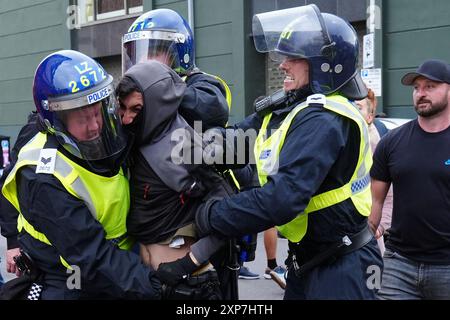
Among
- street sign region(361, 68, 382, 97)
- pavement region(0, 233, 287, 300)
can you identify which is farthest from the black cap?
street sign region(361, 68, 382, 97)

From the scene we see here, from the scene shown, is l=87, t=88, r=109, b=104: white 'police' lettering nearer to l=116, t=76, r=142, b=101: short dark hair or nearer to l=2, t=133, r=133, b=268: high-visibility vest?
l=116, t=76, r=142, b=101: short dark hair

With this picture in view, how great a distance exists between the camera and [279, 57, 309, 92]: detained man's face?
8.06 ft

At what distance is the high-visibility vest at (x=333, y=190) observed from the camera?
2283mm

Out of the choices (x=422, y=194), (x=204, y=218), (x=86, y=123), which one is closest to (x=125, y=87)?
(x=86, y=123)

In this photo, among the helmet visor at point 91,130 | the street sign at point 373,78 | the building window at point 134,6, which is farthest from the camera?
the building window at point 134,6

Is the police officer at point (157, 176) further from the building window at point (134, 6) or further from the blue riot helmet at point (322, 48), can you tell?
the building window at point (134, 6)

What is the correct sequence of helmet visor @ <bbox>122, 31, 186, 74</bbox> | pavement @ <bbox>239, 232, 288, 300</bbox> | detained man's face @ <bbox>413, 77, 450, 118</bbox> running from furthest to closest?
pavement @ <bbox>239, 232, 288, 300</bbox> → detained man's face @ <bbox>413, 77, 450, 118</bbox> → helmet visor @ <bbox>122, 31, 186, 74</bbox>

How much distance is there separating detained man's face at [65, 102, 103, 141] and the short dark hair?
0.13 m

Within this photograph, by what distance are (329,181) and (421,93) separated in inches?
60.6

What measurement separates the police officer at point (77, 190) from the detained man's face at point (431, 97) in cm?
200

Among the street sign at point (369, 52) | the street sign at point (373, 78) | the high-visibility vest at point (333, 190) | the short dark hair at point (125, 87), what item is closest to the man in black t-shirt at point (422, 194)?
the high-visibility vest at point (333, 190)
